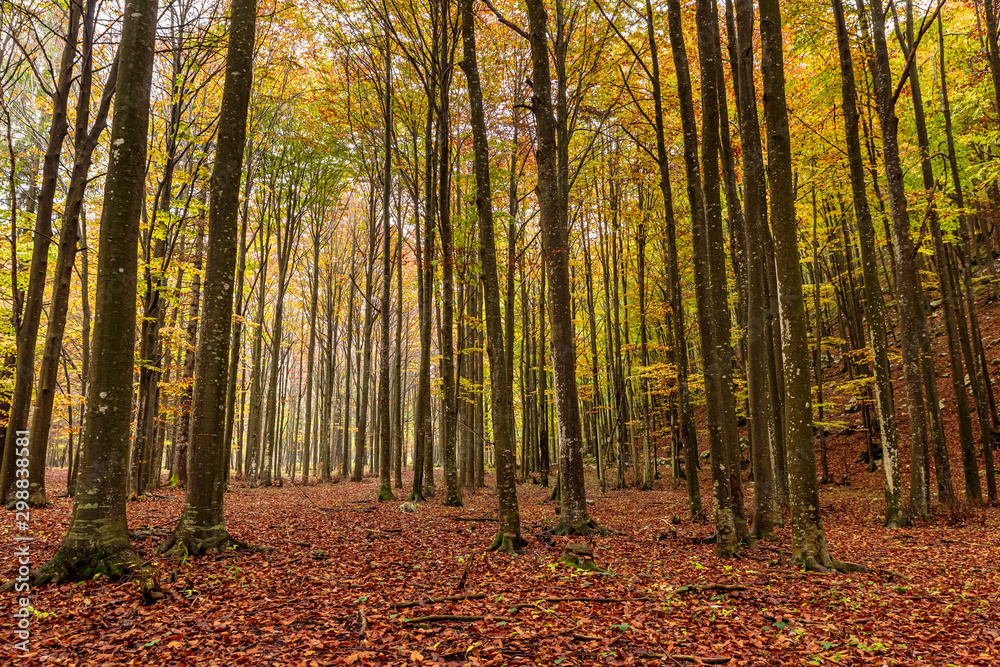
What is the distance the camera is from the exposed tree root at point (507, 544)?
21.8ft

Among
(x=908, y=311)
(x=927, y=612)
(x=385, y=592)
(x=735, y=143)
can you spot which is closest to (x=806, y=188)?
(x=735, y=143)

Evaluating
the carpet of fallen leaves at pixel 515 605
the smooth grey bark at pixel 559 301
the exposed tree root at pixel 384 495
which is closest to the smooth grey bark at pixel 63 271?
the carpet of fallen leaves at pixel 515 605

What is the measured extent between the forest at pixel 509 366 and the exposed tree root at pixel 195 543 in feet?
0.13

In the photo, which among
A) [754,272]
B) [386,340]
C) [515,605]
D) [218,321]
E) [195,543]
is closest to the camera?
[515,605]

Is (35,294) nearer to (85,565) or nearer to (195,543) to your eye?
(195,543)

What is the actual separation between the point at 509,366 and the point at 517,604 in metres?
9.76

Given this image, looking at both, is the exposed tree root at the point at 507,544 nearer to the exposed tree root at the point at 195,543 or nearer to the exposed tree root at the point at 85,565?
the exposed tree root at the point at 195,543

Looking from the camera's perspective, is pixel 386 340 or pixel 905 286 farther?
pixel 386 340

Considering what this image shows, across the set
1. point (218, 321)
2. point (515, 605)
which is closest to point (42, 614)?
point (218, 321)

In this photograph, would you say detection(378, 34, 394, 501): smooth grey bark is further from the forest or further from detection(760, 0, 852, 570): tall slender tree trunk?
detection(760, 0, 852, 570): tall slender tree trunk

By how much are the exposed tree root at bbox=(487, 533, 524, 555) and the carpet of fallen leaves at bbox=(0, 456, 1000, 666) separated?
140 mm

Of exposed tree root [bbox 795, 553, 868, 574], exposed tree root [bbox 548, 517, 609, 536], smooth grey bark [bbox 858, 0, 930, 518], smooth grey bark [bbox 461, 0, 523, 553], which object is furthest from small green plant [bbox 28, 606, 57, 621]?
smooth grey bark [bbox 858, 0, 930, 518]

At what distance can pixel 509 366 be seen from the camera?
14.1 meters

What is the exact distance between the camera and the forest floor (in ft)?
11.4
